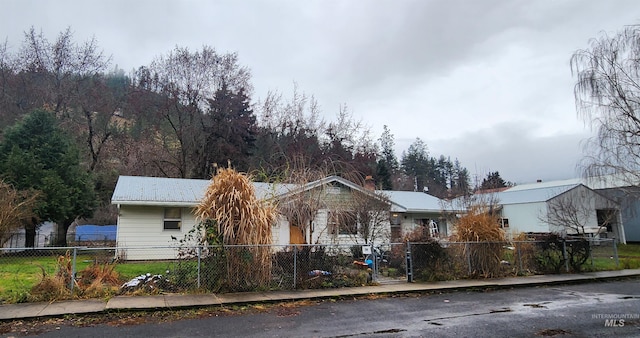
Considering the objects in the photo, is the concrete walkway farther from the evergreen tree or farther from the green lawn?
the evergreen tree

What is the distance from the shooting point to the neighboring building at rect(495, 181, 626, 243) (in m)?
25.1

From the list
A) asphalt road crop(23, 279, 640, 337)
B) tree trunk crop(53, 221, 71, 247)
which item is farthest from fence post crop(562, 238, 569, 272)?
tree trunk crop(53, 221, 71, 247)

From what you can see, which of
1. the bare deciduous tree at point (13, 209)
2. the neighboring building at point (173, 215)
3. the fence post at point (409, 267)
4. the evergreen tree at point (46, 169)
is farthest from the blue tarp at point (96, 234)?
the fence post at point (409, 267)

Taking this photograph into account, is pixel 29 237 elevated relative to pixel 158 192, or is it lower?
lower

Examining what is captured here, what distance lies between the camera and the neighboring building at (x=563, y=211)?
82.2 feet

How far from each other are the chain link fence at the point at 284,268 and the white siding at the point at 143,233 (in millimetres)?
592

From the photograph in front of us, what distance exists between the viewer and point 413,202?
22.6 meters

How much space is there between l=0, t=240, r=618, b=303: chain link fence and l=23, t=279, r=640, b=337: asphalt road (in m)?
1.60

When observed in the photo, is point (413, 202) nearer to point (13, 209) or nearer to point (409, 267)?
point (409, 267)

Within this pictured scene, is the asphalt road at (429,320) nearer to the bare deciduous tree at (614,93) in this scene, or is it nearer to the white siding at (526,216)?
the bare deciduous tree at (614,93)

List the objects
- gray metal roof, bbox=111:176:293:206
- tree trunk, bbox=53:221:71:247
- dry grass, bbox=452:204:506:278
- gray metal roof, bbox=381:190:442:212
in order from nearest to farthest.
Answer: dry grass, bbox=452:204:506:278 → gray metal roof, bbox=111:176:293:206 → gray metal roof, bbox=381:190:442:212 → tree trunk, bbox=53:221:71:247

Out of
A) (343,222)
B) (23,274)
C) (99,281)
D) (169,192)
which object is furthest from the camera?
(169,192)

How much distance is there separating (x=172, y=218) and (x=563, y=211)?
23389 millimetres

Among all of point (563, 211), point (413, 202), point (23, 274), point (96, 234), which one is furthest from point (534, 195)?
point (96, 234)
